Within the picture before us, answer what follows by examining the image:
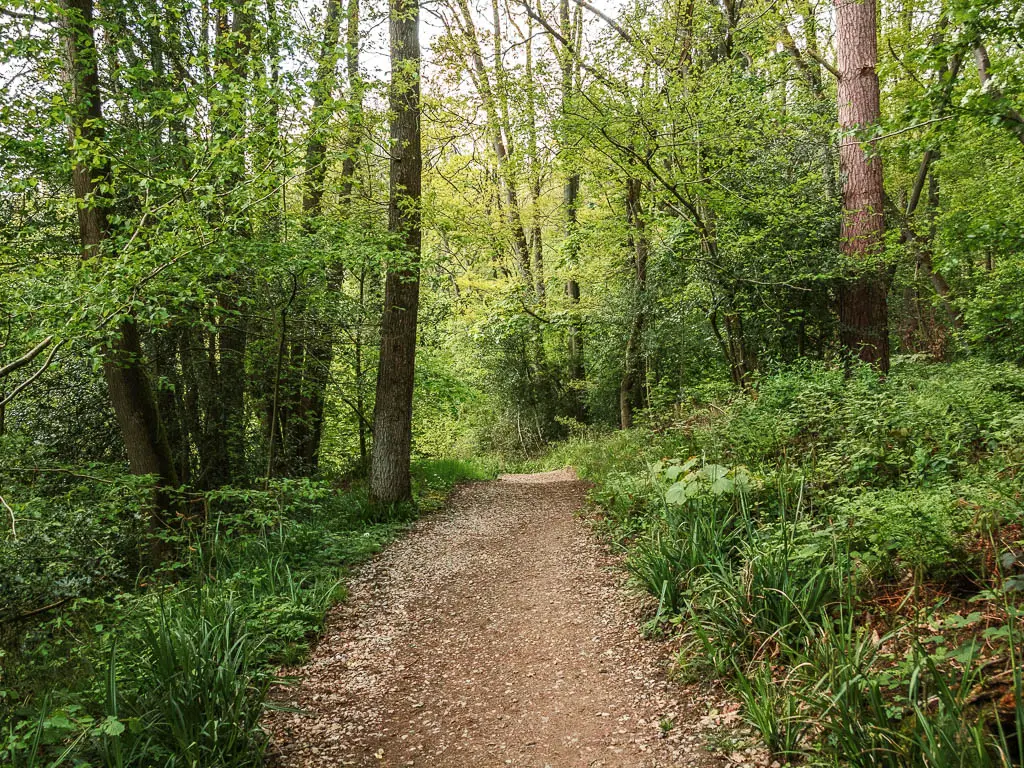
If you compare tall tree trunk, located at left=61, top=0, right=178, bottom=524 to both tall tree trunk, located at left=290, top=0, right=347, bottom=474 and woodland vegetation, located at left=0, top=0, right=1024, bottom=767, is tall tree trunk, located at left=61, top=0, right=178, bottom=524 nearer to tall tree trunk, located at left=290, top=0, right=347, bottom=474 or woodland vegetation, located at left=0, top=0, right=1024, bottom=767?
woodland vegetation, located at left=0, top=0, right=1024, bottom=767

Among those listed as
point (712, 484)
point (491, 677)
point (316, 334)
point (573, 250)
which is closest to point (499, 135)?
point (573, 250)

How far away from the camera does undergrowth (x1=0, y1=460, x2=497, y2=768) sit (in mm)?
2801

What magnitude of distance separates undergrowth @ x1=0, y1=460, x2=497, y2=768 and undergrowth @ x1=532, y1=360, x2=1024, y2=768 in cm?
272

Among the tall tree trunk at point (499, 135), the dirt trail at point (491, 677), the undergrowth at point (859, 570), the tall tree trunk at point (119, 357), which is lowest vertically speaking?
the dirt trail at point (491, 677)

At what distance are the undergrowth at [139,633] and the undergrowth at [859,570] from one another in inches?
107

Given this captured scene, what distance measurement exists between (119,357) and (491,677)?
17.4 feet

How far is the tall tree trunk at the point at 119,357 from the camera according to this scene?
18.6 ft

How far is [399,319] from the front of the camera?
8.09 meters

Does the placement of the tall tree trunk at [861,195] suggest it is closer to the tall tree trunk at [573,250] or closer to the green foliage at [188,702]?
the tall tree trunk at [573,250]

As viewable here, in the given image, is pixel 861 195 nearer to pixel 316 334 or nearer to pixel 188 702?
pixel 316 334

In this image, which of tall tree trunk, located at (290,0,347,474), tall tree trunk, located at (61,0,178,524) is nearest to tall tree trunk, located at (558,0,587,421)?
tall tree trunk, located at (290,0,347,474)

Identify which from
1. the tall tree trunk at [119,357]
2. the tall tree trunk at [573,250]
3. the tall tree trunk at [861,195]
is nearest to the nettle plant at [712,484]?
the tall tree trunk at [861,195]

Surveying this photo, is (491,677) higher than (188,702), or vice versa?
(188,702)

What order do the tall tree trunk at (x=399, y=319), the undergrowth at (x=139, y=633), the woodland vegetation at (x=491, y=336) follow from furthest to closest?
1. the tall tree trunk at (x=399, y=319)
2. the woodland vegetation at (x=491, y=336)
3. the undergrowth at (x=139, y=633)
